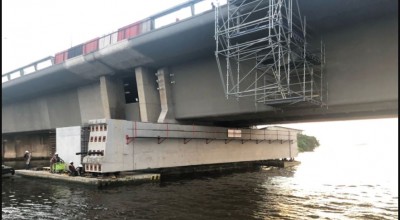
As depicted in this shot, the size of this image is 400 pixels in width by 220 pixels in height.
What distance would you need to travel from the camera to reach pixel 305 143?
3674 inches

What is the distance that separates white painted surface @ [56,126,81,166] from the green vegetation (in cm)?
7050

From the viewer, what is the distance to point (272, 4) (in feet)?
45.4

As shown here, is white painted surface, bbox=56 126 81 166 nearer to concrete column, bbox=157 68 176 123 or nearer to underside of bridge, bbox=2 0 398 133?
underside of bridge, bbox=2 0 398 133

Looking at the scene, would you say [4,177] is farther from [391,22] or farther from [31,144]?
[31,144]

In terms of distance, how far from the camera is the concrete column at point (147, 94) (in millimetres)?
23172

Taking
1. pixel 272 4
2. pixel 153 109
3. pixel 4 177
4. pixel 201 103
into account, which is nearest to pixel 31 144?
pixel 4 177

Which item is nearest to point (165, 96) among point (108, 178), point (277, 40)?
point (108, 178)

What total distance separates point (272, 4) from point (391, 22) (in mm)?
4771

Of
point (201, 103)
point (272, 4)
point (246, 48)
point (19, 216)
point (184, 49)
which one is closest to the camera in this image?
point (19, 216)

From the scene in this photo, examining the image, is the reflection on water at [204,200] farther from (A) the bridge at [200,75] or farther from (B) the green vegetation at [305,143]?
(B) the green vegetation at [305,143]

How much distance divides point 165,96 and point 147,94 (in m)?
A: 1.28

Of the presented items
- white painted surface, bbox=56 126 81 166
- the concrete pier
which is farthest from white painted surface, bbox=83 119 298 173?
white painted surface, bbox=56 126 81 166

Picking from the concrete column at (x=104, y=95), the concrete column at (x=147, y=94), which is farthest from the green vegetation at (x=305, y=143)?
the concrete column at (x=147, y=94)

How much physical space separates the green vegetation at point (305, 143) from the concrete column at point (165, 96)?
2691 inches
